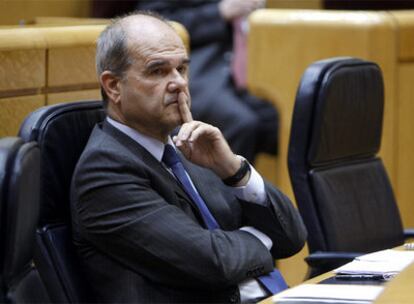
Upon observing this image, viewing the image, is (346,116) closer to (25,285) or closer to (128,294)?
(128,294)

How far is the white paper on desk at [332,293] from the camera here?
2.52 meters

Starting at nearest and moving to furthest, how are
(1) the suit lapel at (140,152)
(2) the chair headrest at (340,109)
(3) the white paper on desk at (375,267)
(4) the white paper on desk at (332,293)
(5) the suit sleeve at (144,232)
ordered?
(4) the white paper on desk at (332,293), (3) the white paper on desk at (375,267), (5) the suit sleeve at (144,232), (1) the suit lapel at (140,152), (2) the chair headrest at (340,109)

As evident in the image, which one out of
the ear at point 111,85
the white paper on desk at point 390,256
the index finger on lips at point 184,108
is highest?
the ear at point 111,85

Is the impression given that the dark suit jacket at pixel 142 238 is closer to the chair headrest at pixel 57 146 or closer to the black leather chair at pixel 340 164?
the chair headrest at pixel 57 146

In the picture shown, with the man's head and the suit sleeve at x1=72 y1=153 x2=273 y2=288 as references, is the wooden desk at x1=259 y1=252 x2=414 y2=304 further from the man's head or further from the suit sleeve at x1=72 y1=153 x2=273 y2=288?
the man's head

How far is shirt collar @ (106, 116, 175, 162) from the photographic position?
3127mm

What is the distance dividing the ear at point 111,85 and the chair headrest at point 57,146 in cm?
10

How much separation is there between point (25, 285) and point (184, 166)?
0.88 metres

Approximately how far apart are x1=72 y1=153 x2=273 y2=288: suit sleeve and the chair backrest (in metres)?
0.77

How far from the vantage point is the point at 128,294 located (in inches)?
117

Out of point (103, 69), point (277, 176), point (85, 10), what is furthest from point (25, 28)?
point (277, 176)

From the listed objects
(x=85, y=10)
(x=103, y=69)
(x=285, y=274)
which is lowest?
(x=285, y=274)

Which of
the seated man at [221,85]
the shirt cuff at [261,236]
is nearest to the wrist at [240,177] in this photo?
the shirt cuff at [261,236]

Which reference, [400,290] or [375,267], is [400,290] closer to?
[400,290]
